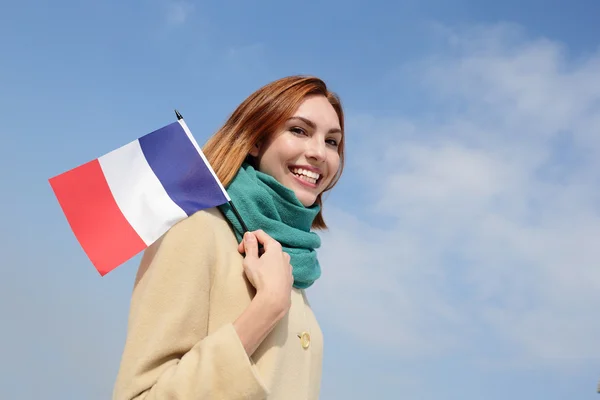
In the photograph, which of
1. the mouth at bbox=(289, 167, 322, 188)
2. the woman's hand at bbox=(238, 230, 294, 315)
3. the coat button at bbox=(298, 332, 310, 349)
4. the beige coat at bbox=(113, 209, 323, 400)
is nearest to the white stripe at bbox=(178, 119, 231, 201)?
the beige coat at bbox=(113, 209, 323, 400)

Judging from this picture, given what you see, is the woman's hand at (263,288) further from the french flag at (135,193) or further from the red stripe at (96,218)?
the red stripe at (96,218)

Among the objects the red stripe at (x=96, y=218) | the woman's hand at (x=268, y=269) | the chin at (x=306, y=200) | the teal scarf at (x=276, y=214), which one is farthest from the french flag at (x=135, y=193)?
the chin at (x=306, y=200)

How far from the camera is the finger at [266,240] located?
2770 mm

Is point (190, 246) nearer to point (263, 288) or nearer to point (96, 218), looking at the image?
point (263, 288)

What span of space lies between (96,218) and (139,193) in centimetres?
21

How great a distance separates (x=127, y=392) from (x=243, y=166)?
1199mm

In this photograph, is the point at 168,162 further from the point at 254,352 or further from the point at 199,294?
the point at 254,352

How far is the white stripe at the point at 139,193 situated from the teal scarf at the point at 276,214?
0.27 metres

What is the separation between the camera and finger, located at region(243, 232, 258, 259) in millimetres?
2728

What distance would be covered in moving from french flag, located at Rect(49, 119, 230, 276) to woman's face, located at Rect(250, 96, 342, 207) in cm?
37

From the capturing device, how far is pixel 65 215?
9.07 ft

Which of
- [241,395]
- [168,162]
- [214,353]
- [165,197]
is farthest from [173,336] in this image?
[168,162]

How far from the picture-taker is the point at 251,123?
3.15 m

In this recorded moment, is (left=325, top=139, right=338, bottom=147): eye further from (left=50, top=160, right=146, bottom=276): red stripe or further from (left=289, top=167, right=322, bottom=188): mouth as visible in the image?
(left=50, top=160, right=146, bottom=276): red stripe
